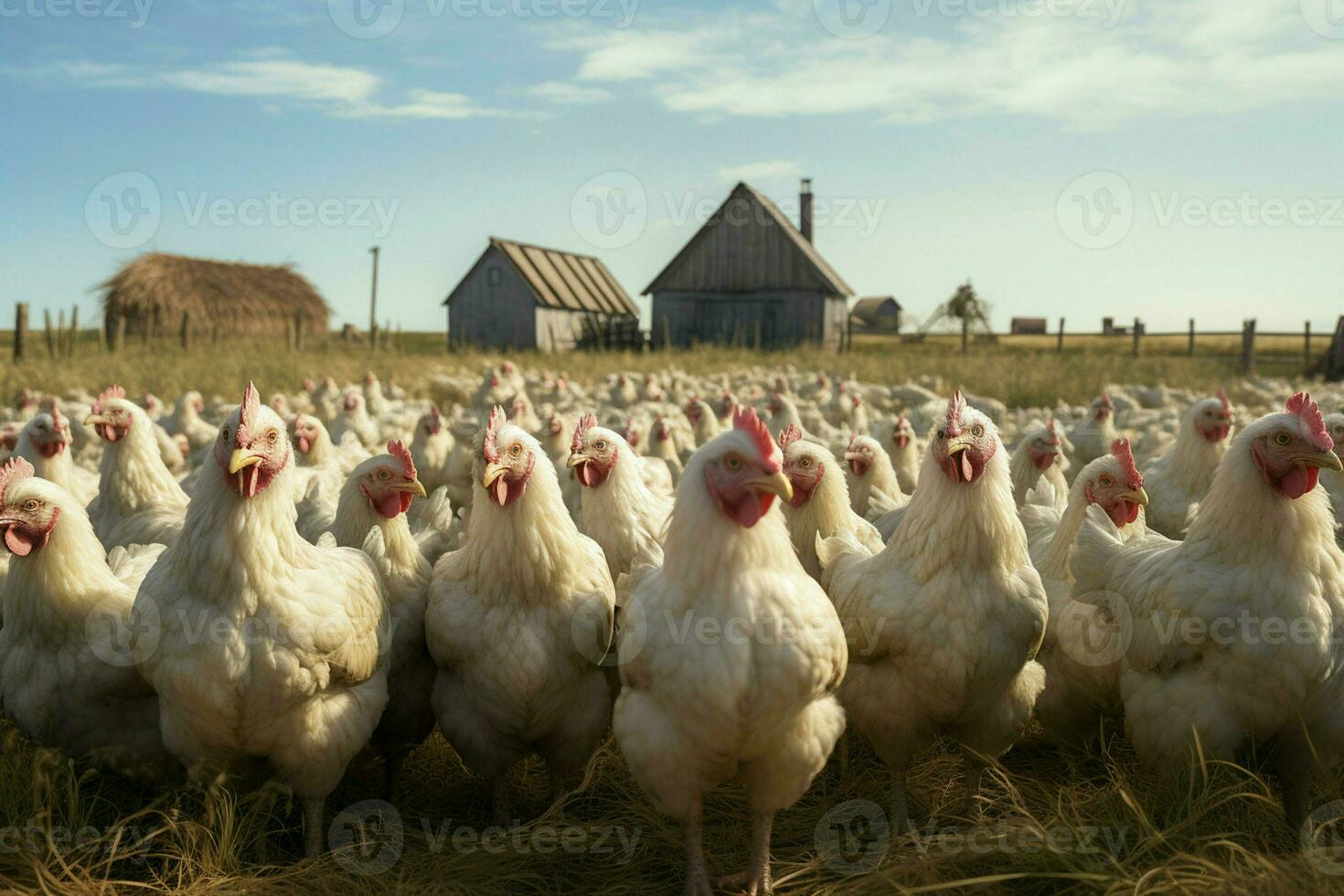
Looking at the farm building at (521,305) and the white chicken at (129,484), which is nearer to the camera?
the white chicken at (129,484)

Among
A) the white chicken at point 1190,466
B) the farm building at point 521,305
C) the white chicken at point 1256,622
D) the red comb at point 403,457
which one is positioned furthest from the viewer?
the farm building at point 521,305

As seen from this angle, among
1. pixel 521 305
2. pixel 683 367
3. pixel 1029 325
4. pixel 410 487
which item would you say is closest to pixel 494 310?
pixel 521 305

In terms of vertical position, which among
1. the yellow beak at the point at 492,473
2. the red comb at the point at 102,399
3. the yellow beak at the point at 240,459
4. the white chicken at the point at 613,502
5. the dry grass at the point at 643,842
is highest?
the red comb at the point at 102,399

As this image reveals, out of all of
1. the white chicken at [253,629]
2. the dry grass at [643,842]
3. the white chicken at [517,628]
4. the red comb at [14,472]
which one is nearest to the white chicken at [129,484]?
the red comb at [14,472]

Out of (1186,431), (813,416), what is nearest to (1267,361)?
(813,416)

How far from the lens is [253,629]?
3.02 m

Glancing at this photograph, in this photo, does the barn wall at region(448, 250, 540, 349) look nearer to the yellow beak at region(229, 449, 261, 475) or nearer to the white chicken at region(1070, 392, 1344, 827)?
the yellow beak at region(229, 449, 261, 475)

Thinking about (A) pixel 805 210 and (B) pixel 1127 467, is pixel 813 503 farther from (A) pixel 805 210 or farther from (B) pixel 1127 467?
(A) pixel 805 210

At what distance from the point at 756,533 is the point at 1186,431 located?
4649 millimetres

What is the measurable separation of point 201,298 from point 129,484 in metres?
25.5

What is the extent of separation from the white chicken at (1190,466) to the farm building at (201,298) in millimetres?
24526

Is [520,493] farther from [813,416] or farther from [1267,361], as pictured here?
[1267,361]

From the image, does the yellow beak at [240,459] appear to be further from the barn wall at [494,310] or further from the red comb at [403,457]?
the barn wall at [494,310]

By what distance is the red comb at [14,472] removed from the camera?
3517 mm
